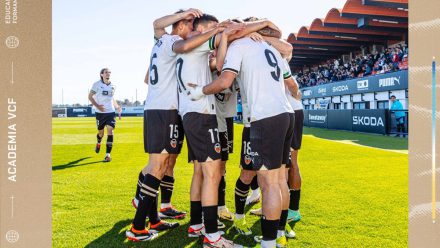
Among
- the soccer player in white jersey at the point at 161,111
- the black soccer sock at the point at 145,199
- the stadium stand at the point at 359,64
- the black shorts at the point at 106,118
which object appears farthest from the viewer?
the stadium stand at the point at 359,64

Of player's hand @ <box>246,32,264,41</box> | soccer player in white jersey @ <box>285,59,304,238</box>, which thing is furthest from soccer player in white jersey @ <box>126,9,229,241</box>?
soccer player in white jersey @ <box>285,59,304,238</box>

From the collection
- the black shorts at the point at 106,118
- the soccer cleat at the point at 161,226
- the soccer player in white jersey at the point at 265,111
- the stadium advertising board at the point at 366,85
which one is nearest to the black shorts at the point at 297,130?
the soccer player in white jersey at the point at 265,111

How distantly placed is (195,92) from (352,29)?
27.0 m

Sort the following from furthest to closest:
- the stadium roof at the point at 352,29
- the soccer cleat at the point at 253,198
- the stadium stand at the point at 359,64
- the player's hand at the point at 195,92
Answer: the stadium roof at the point at 352,29 → the stadium stand at the point at 359,64 → the soccer cleat at the point at 253,198 → the player's hand at the point at 195,92

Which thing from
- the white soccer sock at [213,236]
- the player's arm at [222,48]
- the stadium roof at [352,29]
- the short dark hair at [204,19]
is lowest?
the white soccer sock at [213,236]

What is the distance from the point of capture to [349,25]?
84.4 ft

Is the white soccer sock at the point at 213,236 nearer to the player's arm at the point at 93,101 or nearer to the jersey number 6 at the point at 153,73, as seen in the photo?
the jersey number 6 at the point at 153,73

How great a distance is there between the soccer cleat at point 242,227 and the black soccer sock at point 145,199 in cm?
89

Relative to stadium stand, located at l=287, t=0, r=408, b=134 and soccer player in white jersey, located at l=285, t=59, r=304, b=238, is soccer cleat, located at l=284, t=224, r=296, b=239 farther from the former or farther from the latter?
stadium stand, located at l=287, t=0, r=408, b=134

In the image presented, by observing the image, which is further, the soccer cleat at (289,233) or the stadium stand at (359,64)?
the stadium stand at (359,64)

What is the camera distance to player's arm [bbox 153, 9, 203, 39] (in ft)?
10.9

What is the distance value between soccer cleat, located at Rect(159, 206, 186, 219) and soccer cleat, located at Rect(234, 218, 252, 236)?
79 centimetres

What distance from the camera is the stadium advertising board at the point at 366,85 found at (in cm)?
1822

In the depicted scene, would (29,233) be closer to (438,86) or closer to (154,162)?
(154,162)
